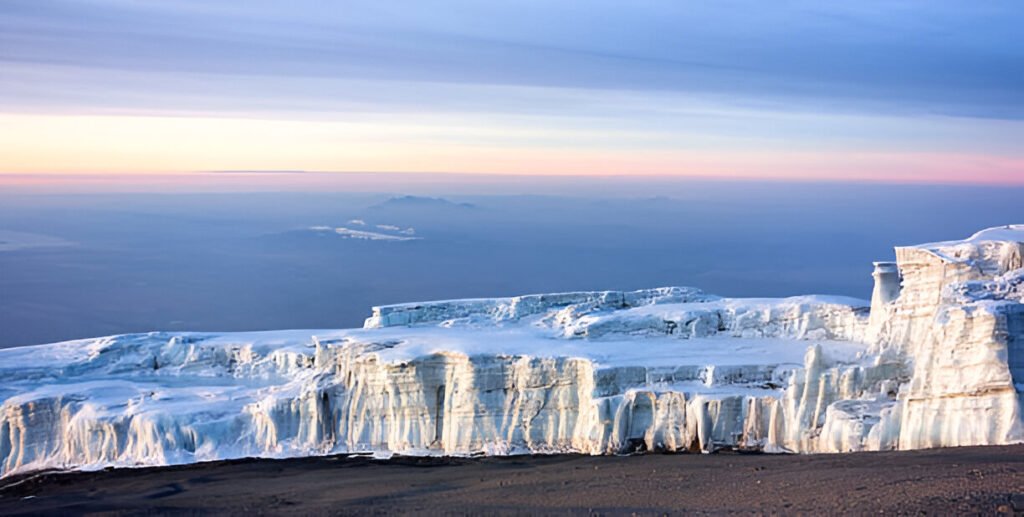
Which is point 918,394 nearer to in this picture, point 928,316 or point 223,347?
point 928,316

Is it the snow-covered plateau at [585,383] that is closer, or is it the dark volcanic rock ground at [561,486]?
the dark volcanic rock ground at [561,486]

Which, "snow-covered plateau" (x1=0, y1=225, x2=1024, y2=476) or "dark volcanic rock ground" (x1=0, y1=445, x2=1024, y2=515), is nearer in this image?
"dark volcanic rock ground" (x1=0, y1=445, x2=1024, y2=515)

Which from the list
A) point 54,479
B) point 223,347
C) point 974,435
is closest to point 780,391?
point 974,435

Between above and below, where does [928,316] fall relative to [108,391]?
above

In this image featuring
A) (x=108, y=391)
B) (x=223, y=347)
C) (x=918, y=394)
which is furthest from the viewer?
(x=223, y=347)
